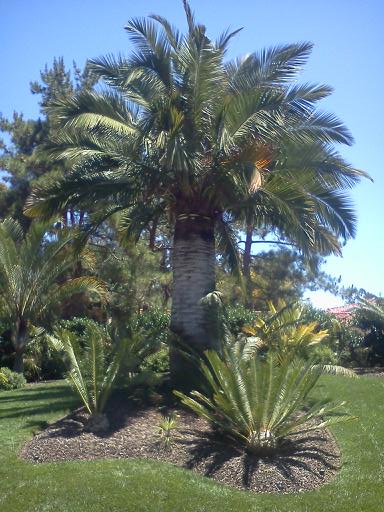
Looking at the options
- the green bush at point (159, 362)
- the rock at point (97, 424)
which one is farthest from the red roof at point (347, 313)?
the rock at point (97, 424)

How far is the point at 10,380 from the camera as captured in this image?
16469 mm

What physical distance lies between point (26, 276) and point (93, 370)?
819 cm

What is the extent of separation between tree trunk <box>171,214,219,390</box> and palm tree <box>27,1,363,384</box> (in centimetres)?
2

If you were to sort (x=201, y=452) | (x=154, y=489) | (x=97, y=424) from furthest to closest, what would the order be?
(x=97, y=424), (x=201, y=452), (x=154, y=489)

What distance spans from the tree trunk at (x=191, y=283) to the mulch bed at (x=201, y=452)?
2.10 meters

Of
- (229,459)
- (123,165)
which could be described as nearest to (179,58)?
(123,165)

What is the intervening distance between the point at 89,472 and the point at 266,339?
7.98 metres

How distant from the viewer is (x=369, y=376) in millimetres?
17297

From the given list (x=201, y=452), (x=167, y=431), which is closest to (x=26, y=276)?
(x=167, y=431)

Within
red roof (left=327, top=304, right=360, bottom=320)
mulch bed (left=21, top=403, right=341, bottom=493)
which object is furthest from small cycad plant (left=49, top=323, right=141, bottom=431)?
red roof (left=327, top=304, right=360, bottom=320)

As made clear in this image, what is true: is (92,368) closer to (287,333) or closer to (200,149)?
(200,149)

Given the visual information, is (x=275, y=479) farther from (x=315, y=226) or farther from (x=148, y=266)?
(x=148, y=266)

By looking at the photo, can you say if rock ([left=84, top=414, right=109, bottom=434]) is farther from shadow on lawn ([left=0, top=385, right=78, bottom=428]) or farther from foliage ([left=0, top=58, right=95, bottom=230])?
foliage ([left=0, top=58, right=95, bottom=230])

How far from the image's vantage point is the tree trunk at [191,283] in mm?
12289
